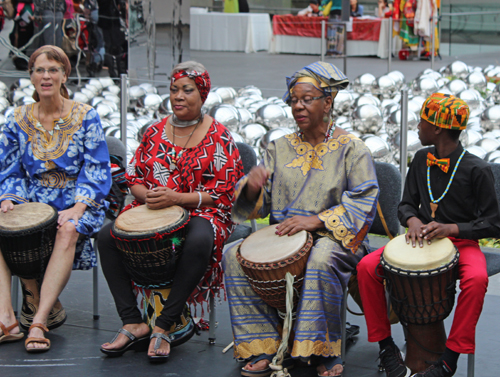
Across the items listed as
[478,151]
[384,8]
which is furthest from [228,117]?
[384,8]

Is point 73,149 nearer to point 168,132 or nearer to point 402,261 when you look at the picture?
point 168,132

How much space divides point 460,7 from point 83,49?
1022 centimetres

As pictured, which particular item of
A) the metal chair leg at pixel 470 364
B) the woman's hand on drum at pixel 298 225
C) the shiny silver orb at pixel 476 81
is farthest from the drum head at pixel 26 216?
the shiny silver orb at pixel 476 81

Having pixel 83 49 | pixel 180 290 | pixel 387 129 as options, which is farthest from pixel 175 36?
pixel 180 290

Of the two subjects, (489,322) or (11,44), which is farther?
(11,44)

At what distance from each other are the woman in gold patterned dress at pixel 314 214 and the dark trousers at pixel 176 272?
0.46ft

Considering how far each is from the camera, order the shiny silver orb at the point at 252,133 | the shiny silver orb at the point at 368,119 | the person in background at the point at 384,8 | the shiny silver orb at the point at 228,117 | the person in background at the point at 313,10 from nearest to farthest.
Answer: the shiny silver orb at the point at 252,133 < the shiny silver orb at the point at 228,117 < the shiny silver orb at the point at 368,119 < the person in background at the point at 313,10 < the person in background at the point at 384,8

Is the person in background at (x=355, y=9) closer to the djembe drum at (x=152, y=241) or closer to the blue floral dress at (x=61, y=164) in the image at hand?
the blue floral dress at (x=61, y=164)

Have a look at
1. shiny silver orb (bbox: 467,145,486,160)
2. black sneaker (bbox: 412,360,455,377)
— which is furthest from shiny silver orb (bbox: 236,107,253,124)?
black sneaker (bbox: 412,360,455,377)

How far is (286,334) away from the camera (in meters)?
2.93

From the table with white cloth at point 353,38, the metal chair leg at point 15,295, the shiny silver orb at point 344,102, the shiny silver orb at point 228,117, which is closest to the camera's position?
the metal chair leg at point 15,295

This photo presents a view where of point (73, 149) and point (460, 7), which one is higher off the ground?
point (460, 7)

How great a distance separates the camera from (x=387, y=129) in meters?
6.80

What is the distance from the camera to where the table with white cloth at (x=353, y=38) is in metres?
11.7
